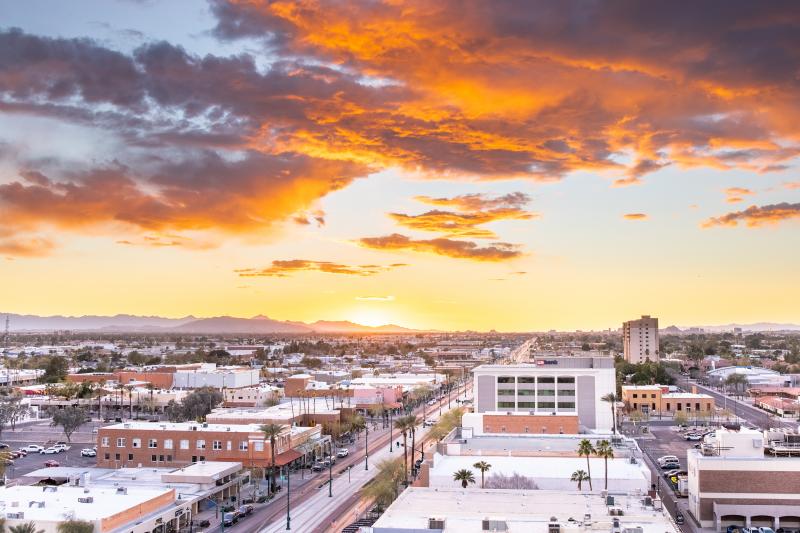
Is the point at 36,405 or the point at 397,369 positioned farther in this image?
the point at 397,369

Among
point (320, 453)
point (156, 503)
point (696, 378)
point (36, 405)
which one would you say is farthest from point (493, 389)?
point (696, 378)

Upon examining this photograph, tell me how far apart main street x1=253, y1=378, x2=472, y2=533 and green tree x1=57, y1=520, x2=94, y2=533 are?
12.9m

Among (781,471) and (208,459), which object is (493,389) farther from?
(781,471)

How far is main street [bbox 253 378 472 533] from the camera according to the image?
56094 millimetres

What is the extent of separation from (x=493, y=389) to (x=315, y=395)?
129 ft

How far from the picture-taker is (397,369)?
198125 mm

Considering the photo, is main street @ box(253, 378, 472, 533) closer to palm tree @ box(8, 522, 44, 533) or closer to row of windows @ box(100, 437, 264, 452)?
row of windows @ box(100, 437, 264, 452)

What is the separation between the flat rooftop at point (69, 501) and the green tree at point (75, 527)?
1.20 metres

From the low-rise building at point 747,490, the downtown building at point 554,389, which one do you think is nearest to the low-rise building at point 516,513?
the low-rise building at point 747,490

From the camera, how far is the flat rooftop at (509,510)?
3762 cm

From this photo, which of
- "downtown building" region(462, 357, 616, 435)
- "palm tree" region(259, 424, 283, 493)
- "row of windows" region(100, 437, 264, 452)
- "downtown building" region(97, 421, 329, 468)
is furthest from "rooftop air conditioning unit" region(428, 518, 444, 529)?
"downtown building" region(462, 357, 616, 435)

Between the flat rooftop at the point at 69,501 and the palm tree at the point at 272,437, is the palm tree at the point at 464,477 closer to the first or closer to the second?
the palm tree at the point at 272,437

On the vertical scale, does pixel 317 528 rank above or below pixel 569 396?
below

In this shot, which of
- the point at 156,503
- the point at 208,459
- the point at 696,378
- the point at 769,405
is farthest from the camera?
the point at 696,378
